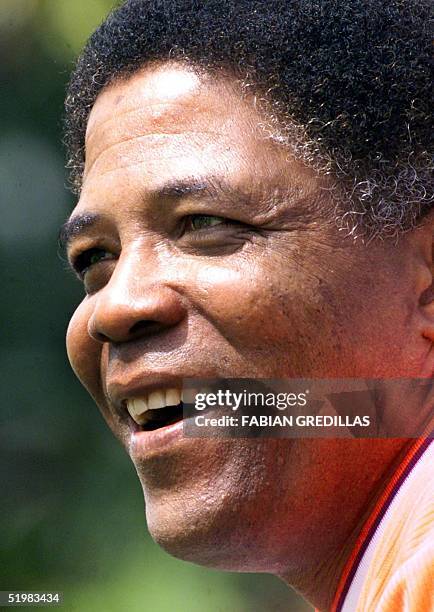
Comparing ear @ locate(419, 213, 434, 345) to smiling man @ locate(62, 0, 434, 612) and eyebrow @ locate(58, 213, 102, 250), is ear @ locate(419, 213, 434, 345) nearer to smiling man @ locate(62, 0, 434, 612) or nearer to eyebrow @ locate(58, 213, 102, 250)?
smiling man @ locate(62, 0, 434, 612)

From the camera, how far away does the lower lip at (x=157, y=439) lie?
1.66 metres

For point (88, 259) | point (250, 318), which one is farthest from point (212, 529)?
point (88, 259)

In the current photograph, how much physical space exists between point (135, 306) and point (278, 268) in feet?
0.75

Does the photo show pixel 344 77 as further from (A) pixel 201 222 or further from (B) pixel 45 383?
(B) pixel 45 383

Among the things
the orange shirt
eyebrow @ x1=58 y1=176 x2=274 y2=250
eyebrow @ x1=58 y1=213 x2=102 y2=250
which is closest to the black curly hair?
eyebrow @ x1=58 y1=176 x2=274 y2=250

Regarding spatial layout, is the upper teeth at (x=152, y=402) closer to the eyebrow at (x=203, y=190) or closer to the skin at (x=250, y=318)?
the skin at (x=250, y=318)

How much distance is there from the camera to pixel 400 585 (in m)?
1.24

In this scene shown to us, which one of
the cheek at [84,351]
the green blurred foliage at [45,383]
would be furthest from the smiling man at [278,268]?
the green blurred foliage at [45,383]

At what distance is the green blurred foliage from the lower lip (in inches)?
62.0

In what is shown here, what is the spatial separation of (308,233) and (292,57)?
0.99ft

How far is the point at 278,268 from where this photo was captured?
164 cm

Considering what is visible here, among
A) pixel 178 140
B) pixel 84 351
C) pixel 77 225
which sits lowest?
pixel 84 351

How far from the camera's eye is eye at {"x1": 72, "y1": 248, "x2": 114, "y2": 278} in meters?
1.88

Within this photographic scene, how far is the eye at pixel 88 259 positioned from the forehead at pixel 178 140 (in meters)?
0.10
